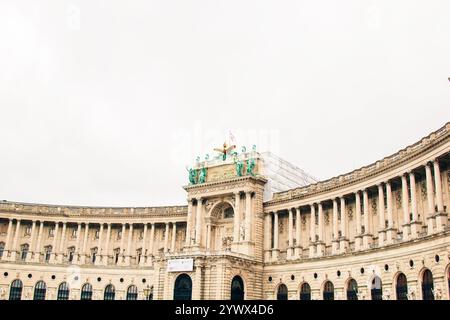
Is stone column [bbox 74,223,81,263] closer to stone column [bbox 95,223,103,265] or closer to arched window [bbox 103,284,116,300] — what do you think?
stone column [bbox 95,223,103,265]

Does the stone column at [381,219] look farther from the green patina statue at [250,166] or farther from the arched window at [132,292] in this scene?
the arched window at [132,292]

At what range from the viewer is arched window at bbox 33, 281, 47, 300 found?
90.0 meters

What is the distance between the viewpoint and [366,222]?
65.4 metres

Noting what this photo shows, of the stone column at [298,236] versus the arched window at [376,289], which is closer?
the arched window at [376,289]

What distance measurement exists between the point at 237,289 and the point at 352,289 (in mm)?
16445

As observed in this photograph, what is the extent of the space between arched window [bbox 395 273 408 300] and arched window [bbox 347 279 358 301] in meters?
7.82

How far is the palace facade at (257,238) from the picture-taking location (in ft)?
183

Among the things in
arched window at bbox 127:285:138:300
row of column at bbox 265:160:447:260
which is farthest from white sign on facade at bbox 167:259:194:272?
arched window at bbox 127:285:138:300

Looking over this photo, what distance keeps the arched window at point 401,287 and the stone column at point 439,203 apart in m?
7.85

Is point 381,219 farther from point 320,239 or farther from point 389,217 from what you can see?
point 320,239

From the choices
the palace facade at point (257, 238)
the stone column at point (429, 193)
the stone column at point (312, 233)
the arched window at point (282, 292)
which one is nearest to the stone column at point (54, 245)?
the palace facade at point (257, 238)
